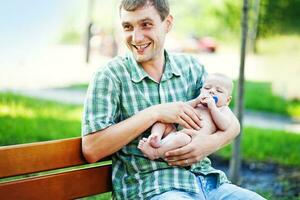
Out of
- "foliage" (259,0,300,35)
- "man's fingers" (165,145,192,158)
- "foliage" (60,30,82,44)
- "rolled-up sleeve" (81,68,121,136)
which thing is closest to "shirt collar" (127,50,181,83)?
"rolled-up sleeve" (81,68,121,136)

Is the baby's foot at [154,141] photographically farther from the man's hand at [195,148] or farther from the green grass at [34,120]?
the green grass at [34,120]

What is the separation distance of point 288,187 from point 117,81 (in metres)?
3.35

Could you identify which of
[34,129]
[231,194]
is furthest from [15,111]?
[231,194]

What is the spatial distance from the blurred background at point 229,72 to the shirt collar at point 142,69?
7.29ft

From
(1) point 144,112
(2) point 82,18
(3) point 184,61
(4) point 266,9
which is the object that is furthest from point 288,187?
(2) point 82,18

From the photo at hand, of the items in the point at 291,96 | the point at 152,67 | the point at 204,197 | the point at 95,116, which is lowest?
the point at 291,96

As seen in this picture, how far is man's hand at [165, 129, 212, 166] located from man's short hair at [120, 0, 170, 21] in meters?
0.65

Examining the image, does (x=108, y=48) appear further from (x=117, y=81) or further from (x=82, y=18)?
(x=117, y=81)

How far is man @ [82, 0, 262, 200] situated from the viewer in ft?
9.07

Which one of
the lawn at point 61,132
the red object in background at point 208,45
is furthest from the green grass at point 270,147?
the red object in background at point 208,45

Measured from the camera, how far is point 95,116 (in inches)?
108

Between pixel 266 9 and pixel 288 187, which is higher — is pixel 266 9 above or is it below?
above

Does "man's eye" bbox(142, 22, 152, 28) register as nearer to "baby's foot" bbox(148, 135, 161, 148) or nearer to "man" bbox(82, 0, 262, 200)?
"man" bbox(82, 0, 262, 200)

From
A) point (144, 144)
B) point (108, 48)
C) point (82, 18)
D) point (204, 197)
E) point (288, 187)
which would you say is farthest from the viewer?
point (82, 18)
